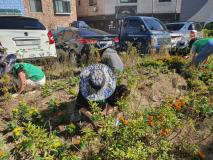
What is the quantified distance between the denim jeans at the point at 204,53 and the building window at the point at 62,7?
16.8 meters

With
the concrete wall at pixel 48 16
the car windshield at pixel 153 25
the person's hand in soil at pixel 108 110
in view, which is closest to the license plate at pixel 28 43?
the person's hand in soil at pixel 108 110

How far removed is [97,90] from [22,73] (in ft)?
6.31

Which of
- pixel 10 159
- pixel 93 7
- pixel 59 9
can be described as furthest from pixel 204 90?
pixel 93 7

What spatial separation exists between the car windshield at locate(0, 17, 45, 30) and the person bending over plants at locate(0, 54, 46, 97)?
187 cm

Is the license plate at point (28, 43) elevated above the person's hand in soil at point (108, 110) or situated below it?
above

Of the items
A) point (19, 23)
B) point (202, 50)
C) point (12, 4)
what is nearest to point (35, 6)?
point (12, 4)

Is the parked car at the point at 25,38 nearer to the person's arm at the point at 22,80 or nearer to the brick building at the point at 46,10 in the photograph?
the person's arm at the point at 22,80

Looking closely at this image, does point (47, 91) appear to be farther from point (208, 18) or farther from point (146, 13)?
point (146, 13)

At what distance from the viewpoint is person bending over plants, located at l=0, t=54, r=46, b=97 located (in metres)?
4.73

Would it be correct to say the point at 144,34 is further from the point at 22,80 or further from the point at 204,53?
the point at 22,80

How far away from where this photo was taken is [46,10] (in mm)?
19859

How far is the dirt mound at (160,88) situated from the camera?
499cm

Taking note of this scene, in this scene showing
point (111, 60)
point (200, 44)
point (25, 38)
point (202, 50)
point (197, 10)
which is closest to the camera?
point (111, 60)

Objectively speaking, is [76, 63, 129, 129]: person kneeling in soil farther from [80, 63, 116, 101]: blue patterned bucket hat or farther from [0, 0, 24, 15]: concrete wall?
[0, 0, 24, 15]: concrete wall
